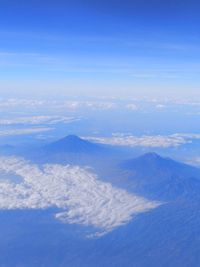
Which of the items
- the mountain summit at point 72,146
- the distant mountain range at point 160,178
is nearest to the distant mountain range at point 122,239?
the distant mountain range at point 160,178

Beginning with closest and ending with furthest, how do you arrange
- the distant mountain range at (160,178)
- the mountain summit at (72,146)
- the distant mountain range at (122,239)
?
the distant mountain range at (122,239) → the distant mountain range at (160,178) → the mountain summit at (72,146)

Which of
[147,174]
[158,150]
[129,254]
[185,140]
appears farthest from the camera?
[185,140]

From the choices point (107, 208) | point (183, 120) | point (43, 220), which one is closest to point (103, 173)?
point (107, 208)

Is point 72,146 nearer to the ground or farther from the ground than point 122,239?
farther from the ground

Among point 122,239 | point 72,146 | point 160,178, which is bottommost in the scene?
point 122,239

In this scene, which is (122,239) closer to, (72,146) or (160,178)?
(160,178)

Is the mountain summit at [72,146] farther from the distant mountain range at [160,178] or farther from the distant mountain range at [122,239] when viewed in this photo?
the distant mountain range at [122,239]

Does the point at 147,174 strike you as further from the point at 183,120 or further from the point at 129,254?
the point at 183,120

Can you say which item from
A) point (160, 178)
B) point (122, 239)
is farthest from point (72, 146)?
point (122, 239)

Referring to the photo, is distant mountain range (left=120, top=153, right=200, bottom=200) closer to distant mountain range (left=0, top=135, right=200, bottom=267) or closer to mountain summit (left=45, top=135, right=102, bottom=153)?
distant mountain range (left=0, top=135, right=200, bottom=267)

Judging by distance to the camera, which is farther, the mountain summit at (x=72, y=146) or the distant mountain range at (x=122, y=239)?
the mountain summit at (x=72, y=146)

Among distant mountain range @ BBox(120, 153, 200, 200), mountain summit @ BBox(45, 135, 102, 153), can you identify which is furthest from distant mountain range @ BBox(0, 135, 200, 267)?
mountain summit @ BBox(45, 135, 102, 153)
